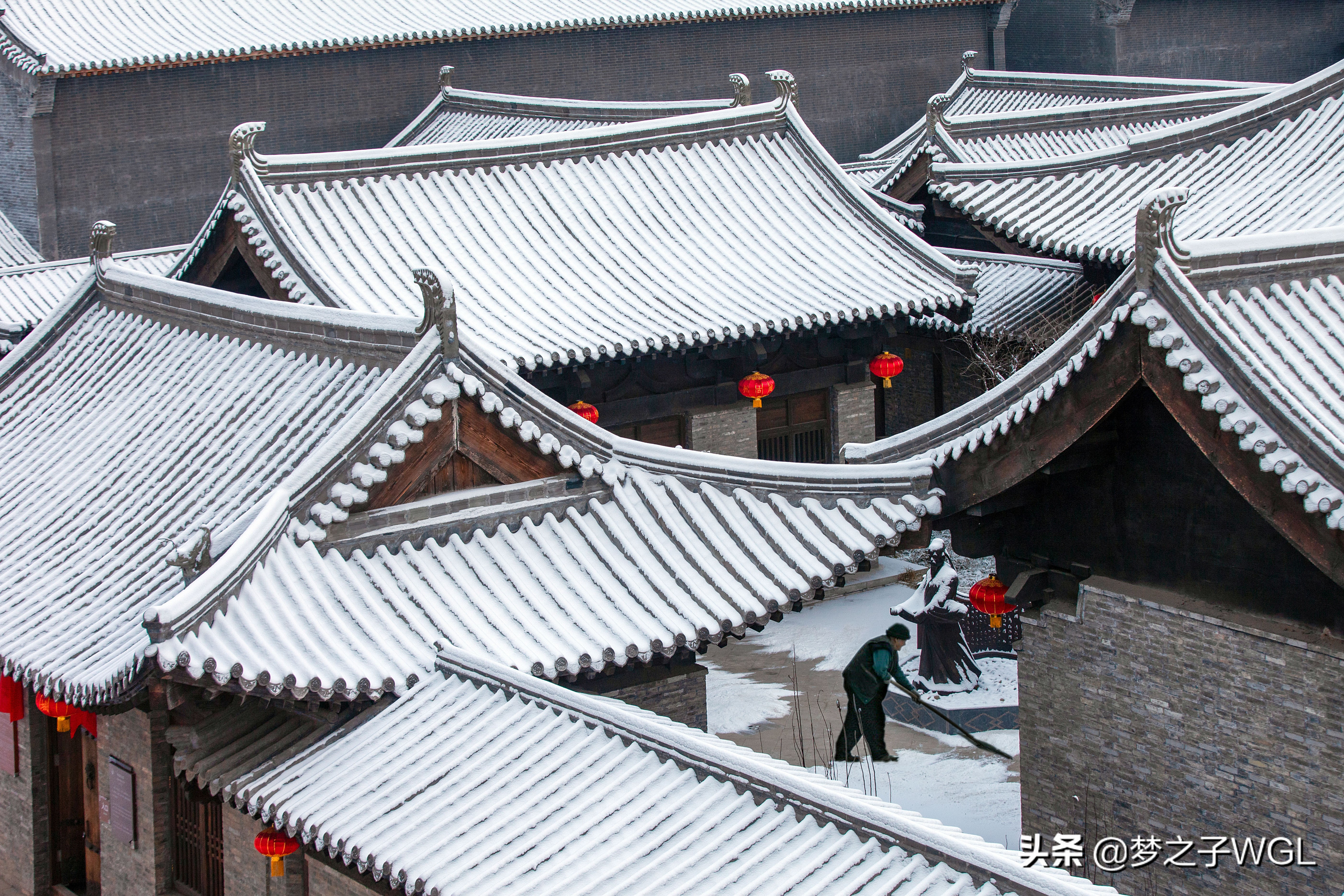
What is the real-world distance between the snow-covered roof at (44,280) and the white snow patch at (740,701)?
32.9 feet

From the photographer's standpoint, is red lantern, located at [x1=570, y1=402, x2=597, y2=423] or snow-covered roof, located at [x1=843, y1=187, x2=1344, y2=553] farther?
red lantern, located at [x1=570, y1=402, x2=597, y2=423]

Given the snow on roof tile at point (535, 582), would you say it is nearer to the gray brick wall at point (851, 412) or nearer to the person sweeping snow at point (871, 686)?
the person sweeping snow at point (871, 686)

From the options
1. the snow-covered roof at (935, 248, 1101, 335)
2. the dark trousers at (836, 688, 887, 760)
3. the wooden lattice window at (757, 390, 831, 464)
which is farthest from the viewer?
the snow-covered roof at (935, 248, 1101, 335)

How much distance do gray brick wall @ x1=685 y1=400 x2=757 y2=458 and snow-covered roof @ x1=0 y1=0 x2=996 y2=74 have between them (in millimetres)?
11341

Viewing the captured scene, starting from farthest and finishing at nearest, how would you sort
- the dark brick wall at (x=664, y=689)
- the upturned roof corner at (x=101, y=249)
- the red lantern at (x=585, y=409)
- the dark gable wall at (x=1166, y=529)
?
the red lantern at (x=585, y=409), the upturned roof corner at (x=101, y=249), the dark brick wall at (x=664, y=689), the dark gable wall at (x=1166, y=529)

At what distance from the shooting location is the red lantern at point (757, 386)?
19125mm

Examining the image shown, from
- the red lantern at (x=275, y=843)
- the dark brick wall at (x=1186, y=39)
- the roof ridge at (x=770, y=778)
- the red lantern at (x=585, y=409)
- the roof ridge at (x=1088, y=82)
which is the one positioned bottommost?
the red lantern at (x=275, y=843)

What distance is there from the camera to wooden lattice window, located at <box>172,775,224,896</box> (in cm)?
1095

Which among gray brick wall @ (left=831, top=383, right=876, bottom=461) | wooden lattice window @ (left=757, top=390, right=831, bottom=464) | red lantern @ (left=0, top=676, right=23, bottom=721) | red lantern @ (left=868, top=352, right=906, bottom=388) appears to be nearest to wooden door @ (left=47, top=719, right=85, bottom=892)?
red lantern @ (left=0, top=676, right=23, bottom=721)

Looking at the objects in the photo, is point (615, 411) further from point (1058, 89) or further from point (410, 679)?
point (1058, 89)

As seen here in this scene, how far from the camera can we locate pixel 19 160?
25.3 metres

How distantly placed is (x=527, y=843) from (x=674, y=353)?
1039 cm

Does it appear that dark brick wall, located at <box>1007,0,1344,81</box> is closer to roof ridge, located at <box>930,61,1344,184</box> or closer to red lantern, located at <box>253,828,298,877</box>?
roof ridge, located at <box>930,61,1344,184</box>

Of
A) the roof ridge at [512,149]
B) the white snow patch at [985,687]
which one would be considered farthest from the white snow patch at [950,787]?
the roof ridge at [512,149]
